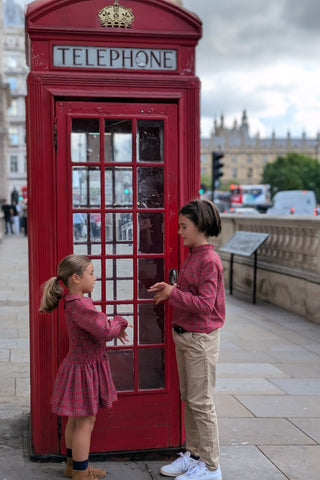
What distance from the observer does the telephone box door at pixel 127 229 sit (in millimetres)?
3674

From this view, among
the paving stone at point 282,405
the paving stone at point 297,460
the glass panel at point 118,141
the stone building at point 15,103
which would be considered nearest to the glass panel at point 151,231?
the glass panel at point 118,141

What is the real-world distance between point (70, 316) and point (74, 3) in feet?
5.70

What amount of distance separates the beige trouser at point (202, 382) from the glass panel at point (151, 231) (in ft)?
1.85

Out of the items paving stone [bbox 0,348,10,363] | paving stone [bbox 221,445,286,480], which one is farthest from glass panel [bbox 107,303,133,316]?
paving stone [bbox 0,348,10,363]

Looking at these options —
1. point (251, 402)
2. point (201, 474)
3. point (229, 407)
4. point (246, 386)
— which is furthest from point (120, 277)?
point (246, 386)

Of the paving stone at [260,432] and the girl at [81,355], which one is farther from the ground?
the girl at [81,355]

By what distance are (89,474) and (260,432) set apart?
55.9 inches

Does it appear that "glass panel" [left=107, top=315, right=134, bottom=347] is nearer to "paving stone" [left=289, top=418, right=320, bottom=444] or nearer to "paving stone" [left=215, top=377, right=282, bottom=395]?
"paving stone" [left=289, top=418, right=320, bottom=444]

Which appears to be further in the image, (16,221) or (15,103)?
(15,103)

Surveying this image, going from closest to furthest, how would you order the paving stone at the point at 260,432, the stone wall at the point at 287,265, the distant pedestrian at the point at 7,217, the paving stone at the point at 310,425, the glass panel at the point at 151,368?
the glass panel at the point at 151,368 < the paving stone at the point at 260,432 < the paving stone at the point at 310,425 < the stone wall at the point at 287,265 < the distant pedestrian at the point at 7,217

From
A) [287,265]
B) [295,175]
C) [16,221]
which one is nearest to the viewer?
[287,265]

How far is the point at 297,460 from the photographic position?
3.93 meters

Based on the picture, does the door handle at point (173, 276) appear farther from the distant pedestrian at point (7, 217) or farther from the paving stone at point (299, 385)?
the distant pedestrian at point (7, 217)

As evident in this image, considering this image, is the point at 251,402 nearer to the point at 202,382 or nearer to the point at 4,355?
the point at 202,382
